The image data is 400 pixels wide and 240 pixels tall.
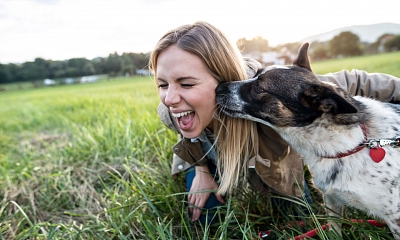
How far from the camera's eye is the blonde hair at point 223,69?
6.91 ft

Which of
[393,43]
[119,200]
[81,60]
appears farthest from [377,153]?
[393,43]

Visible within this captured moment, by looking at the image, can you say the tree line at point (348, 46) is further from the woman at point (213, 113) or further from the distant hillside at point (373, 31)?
the woman at point (213, 113)

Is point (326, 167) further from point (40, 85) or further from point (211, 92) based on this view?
point (40, 85)

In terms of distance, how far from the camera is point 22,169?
3482mm

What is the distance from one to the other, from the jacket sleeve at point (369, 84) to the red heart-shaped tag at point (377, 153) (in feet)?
2.54

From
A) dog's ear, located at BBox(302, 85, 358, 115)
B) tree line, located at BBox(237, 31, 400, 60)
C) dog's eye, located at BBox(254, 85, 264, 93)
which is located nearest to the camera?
dog's ear, located at BBox(302, 85, 358, 115)

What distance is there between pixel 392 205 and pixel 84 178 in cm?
282

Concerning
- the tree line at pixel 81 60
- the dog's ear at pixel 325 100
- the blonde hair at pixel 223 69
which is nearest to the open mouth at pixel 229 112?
the blonde hair at pixel 223 69

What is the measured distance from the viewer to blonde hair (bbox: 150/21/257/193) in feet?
6.91

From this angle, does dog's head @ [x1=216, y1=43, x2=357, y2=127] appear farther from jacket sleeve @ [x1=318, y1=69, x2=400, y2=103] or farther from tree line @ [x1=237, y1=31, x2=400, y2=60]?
tree line @ [x1=237, y1=31, x2=400, y2=60]

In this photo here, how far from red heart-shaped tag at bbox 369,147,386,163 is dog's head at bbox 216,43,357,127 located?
328mm

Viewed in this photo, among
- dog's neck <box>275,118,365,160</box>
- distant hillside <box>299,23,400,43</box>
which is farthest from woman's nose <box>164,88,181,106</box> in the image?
distant hillside <box>299,23,400,43</box>

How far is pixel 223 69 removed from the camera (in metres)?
2.17

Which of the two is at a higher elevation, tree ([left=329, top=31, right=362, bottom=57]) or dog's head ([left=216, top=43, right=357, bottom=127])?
dog's head ([left=216, top=43, right=357, bottom=127])
